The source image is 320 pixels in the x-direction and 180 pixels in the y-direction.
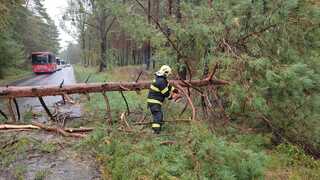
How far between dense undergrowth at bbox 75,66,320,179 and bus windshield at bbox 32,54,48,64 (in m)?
31.9

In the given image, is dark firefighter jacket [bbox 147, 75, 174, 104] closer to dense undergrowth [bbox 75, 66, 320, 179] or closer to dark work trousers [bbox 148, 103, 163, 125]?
dark work trousers [bbox 148, 103, 163, 125]

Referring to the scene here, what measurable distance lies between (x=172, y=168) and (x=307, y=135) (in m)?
4.86

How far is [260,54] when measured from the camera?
Result: 10.1m

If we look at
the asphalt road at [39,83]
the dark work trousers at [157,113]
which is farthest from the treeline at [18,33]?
the dark work trousers at [157,113]

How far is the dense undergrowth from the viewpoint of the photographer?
654 centimetres

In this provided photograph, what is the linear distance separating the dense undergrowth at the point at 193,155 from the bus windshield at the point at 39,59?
31.9 m

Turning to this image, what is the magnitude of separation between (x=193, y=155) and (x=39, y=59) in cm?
3573

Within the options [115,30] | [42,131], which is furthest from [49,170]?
[115,30]

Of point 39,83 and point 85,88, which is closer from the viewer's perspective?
point 85,88

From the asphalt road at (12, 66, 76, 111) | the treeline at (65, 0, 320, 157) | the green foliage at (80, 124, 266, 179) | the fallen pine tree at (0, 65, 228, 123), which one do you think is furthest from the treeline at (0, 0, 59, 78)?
the green foliage at (80, 124, 266, 179)

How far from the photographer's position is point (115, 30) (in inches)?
1528

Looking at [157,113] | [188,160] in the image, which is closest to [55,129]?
[157,113]

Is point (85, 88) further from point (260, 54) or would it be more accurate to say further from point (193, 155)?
point (193, 155)

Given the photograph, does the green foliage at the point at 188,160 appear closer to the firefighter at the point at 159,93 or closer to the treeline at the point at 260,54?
the firefighter at the point at 159,93
